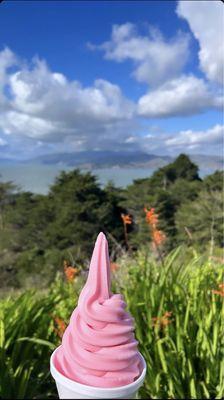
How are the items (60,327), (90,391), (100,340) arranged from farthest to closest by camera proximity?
(60,327), (100,340), (90,391)

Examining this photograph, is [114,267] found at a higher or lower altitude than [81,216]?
higher

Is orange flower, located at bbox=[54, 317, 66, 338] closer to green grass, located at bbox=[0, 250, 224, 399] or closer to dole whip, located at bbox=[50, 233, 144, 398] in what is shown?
green grass, located at bbox=[0, 250, 224, 399]

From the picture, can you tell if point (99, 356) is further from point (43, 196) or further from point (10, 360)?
point (43, 196)

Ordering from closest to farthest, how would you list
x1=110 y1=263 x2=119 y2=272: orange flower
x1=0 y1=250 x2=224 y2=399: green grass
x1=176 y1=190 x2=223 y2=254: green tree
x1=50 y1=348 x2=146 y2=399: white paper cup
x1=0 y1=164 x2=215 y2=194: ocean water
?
x1=50 y1=348 x2=146 y2=399: white paper cup → x1=0 y1=250 x2=224 y2=399: green grass → x1=110 y1=263 x2=119 y2=272: orange flower → x1=176 y1=190 x2=223 y2=254: green tree → x1=0 y1=164 x2=215 y2=194: ocean water

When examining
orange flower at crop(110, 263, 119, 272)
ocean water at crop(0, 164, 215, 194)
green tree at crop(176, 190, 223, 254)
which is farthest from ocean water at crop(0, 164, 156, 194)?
orange flower at crop(110, 263, 119, 272)

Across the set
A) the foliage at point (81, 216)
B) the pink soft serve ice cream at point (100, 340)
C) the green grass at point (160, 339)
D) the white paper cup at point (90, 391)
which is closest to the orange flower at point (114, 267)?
the green grass at point (160, 339)

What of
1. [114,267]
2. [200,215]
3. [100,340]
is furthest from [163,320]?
[200,215]

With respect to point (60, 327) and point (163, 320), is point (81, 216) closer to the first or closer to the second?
point (60, 327)
